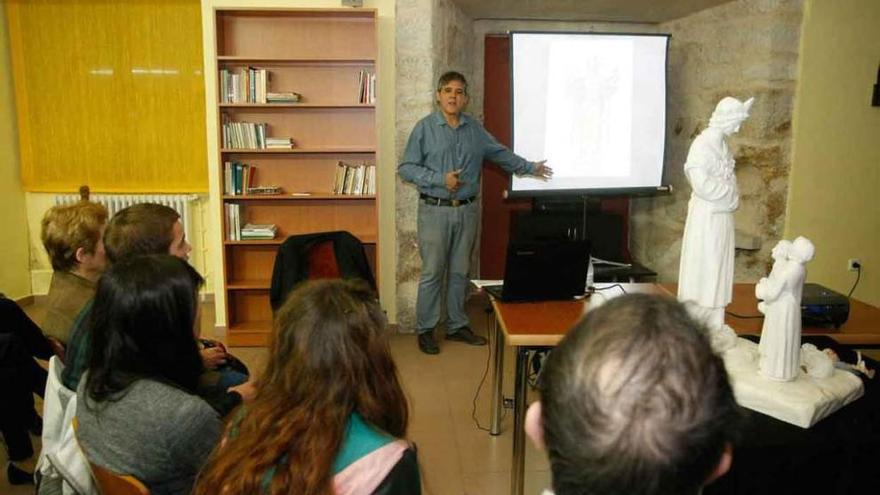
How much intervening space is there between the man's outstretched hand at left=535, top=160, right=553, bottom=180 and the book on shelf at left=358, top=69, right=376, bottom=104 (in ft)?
3.75

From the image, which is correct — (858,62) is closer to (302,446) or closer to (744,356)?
(744,356)

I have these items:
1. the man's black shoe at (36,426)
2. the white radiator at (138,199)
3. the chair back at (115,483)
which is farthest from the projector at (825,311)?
the white radiator at (138,199)

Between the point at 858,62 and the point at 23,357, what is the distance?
4.36 m

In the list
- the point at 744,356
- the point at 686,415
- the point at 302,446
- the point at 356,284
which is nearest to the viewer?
the point at 686,415

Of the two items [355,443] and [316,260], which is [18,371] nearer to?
[316,260]

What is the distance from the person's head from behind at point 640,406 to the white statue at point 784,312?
100 centimetres

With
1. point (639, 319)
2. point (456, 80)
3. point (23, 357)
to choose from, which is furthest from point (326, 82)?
point (639, 319)

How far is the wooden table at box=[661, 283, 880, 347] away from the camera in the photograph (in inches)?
83.7

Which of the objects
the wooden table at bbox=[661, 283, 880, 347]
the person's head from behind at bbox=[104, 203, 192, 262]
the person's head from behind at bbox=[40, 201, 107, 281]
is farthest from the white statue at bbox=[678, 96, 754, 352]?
the person's head from behind at bbox=[40, 201, 107, 281]

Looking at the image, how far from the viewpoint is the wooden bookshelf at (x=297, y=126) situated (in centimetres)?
411

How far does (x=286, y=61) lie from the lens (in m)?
4.09

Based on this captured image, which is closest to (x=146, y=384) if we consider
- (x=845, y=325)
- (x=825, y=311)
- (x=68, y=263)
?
(x=68, y=263)

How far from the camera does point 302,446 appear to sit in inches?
40.5

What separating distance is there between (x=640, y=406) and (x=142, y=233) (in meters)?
1.85
